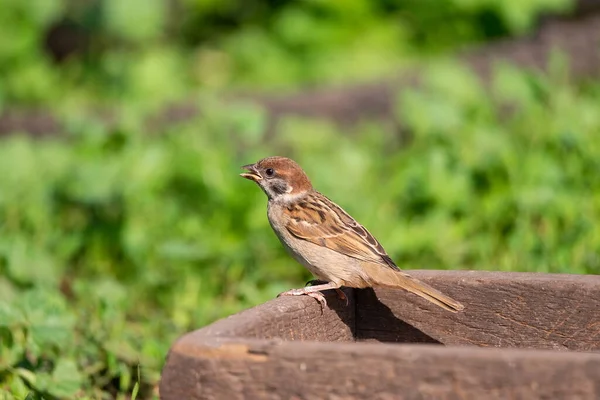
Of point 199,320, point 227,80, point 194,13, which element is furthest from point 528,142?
point 194,13

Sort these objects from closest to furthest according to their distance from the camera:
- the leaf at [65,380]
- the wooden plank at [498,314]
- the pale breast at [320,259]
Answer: the wooden plank at [498,314] < the leaf at [65,380] < the pale breast at [320,259]

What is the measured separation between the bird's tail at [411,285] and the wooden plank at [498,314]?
8 centimetres

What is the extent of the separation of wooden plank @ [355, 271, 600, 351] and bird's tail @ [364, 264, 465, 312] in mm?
80

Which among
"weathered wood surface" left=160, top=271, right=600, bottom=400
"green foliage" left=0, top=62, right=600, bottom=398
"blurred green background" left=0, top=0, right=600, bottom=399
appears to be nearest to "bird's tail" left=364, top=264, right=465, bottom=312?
"weathered wood surface" left=160, top=271, right=600, bottom=400

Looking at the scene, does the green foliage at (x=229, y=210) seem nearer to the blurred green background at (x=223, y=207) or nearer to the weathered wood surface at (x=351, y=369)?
the blurred green background at (x=223, y=207)

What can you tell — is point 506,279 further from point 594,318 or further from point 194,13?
point 194,13

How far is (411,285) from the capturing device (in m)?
4.11

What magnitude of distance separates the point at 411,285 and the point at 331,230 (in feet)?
2.85

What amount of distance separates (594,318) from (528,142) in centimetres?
418

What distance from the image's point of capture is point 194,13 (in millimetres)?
12953

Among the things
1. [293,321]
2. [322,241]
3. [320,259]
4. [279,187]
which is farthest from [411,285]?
[279,187]

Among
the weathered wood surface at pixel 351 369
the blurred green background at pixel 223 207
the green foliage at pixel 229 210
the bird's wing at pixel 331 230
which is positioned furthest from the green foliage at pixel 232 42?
the weathered wood surface at pixel 351 369

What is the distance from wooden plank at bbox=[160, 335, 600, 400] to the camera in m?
2.77

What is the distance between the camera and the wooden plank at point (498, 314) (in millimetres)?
3945
